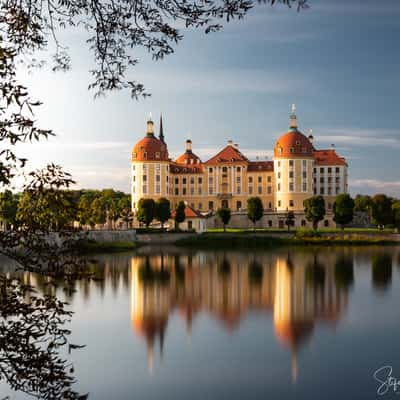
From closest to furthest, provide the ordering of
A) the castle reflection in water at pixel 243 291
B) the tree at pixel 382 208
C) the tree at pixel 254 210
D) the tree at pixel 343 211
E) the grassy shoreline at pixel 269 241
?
the castle reflection in water at pixel 243 291 < the grassy shoreline at pixel 269 241 < the tree at pixel 343 211 < the tree at pixel 382 208 < the tree at pixel 254 210

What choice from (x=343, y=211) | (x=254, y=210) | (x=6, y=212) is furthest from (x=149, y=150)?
(x=6, y=212)

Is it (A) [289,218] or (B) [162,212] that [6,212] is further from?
(A) [289,218]

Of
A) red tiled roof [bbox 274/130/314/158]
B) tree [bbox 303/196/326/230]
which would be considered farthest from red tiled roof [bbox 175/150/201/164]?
tree [bbox 303/196/326/230]

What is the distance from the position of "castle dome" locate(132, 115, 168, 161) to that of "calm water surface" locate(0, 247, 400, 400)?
2951cm

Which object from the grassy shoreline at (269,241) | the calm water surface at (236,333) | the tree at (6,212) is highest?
the tree at (6,212)

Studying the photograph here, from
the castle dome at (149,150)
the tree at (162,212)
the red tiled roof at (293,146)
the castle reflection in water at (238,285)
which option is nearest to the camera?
the castle reflection in water at (238,285)

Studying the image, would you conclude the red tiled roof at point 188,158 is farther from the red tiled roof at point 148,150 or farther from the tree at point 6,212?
the tree at point 6,212

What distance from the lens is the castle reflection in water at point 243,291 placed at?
11641 mm

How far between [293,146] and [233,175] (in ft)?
20.5

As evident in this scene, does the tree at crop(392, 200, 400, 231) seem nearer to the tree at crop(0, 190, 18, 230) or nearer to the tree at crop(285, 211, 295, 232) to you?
the tree at crop(285, 211, 295, 232)

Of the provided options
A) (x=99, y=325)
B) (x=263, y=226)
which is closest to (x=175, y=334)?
(x=99, y=325)

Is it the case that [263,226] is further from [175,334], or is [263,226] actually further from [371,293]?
[175,334]

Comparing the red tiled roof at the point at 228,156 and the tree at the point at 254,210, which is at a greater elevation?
the red tiled roof at the point at 228,156

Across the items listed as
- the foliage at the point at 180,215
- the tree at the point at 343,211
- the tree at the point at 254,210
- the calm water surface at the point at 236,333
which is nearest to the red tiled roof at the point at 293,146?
the tree at the point at 254,210
